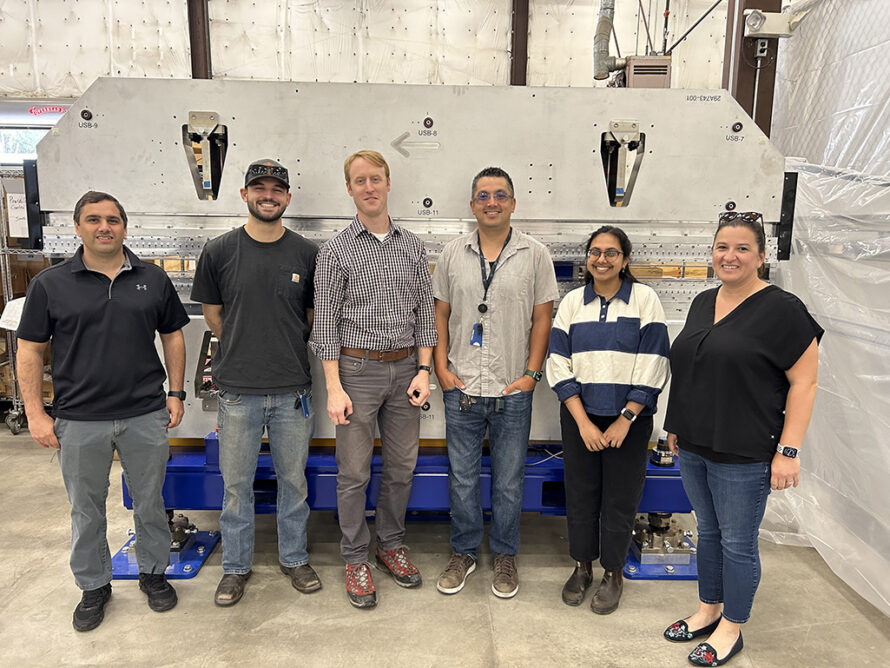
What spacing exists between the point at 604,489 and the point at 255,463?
1.49 meters

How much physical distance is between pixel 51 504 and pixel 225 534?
70.3 inches

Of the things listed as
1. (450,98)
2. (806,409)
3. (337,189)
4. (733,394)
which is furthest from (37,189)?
(806,409)

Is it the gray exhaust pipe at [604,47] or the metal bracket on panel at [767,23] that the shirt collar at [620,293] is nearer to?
the gray exhaust pipe at [604,47]

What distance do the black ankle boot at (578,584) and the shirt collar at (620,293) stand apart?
119 centimetres

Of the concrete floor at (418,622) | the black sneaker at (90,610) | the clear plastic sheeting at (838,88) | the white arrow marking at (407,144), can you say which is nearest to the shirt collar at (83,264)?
the white arrow marking at (407,144)

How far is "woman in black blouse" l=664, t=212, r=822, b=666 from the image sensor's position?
6.07 ft

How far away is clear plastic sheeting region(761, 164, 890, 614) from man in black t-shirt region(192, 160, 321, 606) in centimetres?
264

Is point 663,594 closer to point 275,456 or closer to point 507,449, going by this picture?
point 507,449

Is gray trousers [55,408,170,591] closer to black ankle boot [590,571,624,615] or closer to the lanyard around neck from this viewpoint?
the lanyard around neck

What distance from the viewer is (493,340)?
7.88 feet

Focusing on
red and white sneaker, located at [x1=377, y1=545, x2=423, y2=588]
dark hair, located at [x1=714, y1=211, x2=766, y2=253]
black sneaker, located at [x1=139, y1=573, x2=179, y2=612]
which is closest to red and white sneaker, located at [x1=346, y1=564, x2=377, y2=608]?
red and white sneaker, located at [x1=377, y1=545, x2=423, y2=588]

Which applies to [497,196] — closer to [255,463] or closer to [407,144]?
[407,144]

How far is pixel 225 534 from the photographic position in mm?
2520

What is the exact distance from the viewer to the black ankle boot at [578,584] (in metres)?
2.52
